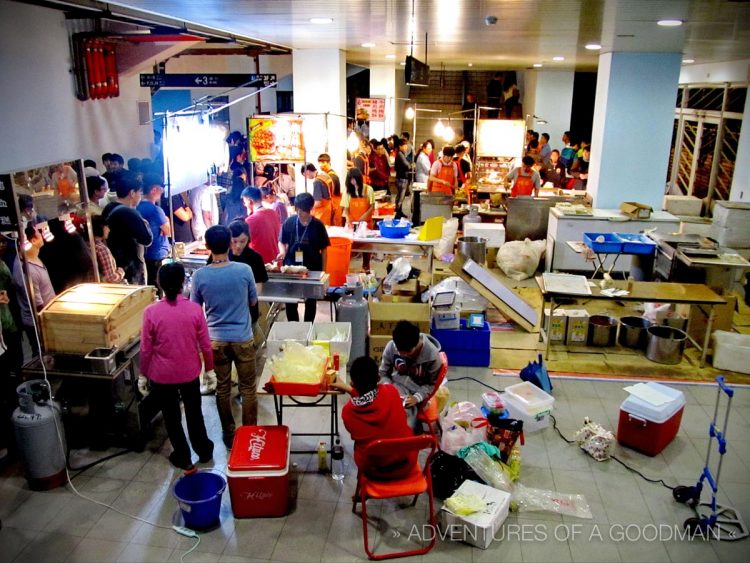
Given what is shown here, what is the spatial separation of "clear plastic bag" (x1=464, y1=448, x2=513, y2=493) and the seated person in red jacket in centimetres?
85

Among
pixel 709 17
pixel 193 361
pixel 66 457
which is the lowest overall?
pixel 66 457

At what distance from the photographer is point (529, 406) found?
5.54 metres

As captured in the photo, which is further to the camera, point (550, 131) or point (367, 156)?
point (550, 131)

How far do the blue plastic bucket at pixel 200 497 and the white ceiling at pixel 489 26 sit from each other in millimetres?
3826

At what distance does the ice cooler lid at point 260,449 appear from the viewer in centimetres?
432

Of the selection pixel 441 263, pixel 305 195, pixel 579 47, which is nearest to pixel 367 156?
pixel 441 263

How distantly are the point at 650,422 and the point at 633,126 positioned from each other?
6108 mm

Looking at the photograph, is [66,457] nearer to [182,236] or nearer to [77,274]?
[77,274]

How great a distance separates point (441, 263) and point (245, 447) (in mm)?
6468

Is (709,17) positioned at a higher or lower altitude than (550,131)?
higher

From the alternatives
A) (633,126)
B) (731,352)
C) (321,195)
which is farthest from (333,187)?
(731,352)

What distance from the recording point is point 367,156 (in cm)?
1412

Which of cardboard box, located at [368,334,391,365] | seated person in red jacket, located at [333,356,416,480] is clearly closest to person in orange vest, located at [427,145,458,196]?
cardboard box, located at [368,334,391,365]

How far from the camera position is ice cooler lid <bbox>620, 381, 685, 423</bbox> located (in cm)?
510
